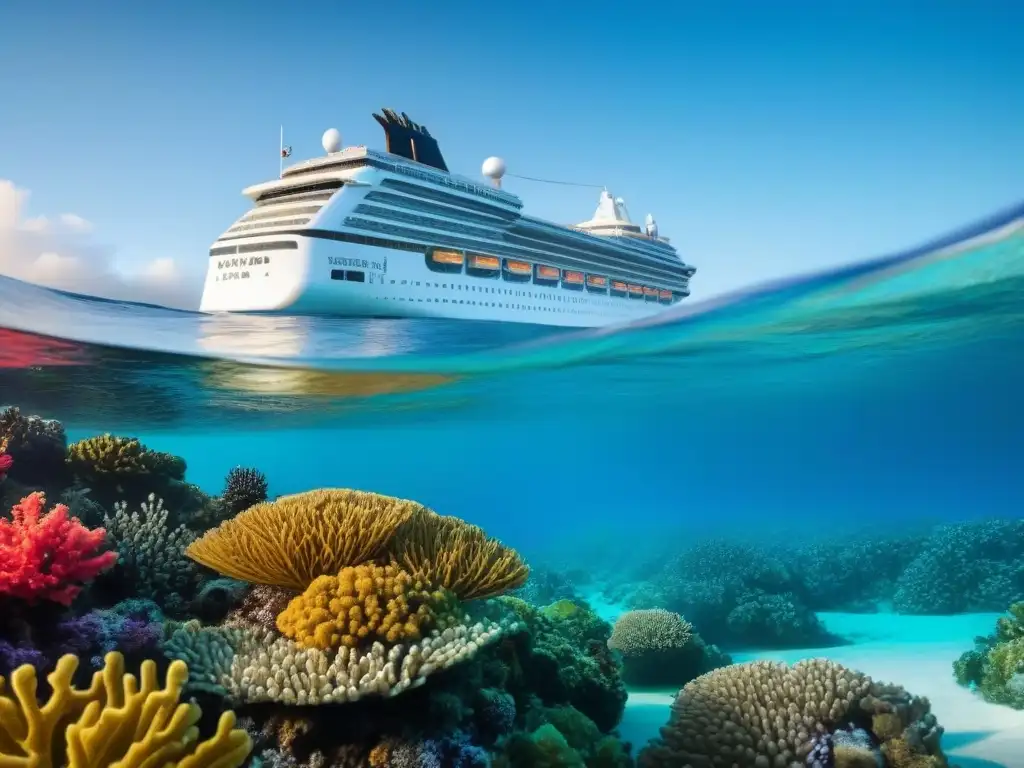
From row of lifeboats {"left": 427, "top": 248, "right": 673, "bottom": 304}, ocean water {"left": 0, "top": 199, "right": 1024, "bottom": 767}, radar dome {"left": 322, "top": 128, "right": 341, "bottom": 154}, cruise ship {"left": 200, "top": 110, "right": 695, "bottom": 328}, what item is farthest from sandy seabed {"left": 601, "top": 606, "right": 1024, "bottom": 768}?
radar dome {"left": 322, "top": 128, "right": 341, "bottom": 154}

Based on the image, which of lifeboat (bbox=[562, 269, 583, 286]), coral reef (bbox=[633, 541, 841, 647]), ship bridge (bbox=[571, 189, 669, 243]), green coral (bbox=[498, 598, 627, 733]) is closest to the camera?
green coral (bbox=[498, 598, 627, 733])

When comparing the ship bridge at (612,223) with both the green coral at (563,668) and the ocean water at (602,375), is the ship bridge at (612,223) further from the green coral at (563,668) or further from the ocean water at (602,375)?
the green coral at (563,668)

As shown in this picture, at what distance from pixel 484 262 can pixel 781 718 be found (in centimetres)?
2092

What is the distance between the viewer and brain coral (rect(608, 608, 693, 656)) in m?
9.66

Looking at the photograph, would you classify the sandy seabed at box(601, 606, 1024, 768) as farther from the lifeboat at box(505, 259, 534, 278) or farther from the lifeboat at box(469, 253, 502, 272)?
the lifeboat at box(505, 259, 534, 278)

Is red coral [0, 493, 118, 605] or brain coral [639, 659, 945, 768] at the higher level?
red coral [0, 493, 118, 605]

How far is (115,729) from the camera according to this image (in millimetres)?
2217

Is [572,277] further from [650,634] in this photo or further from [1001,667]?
[1001,667]

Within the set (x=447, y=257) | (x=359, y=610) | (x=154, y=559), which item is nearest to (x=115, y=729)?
(x=359, y=610)

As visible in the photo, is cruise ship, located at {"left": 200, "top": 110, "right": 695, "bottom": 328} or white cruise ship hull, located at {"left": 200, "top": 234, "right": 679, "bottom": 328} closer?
white cruise ship hull, located at {"left": 200, "top": 234, "right": 679, "bottom": 328}

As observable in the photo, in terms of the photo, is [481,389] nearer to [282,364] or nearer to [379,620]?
[282,364]

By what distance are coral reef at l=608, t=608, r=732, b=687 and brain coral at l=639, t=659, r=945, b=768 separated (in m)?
4.60

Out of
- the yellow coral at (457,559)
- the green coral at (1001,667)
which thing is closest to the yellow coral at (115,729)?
the yellow coral at (457,559)

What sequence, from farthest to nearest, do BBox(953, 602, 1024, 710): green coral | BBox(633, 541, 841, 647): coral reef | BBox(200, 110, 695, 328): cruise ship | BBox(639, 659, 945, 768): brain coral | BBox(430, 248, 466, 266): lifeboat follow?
1. BBox(430, 248, 466, 266): lifeboat
2. BBox(200, 110, 695, 328): cruise ship
3. BBox(633, 541, 841, 647): coral reef
4. BBox(953, 602, 1024, 710): green coral
5. BBox(639, 659, 945, 768): brain coral
